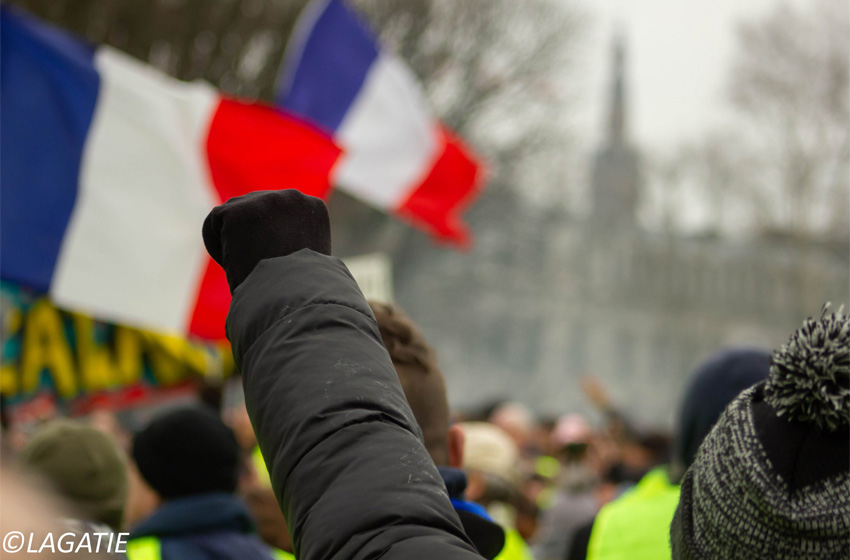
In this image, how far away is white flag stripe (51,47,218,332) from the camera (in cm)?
492

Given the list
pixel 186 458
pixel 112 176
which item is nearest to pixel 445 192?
pixel 112 176

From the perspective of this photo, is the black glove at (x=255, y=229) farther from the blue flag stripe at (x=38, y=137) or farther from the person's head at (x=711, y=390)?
the blue flag stripe at (x=38, y=137)

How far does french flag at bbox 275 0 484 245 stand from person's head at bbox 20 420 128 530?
3880mm

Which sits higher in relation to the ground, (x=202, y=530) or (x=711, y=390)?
(x=711, y=390)

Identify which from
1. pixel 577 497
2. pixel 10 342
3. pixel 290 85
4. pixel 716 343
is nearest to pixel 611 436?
pixel 577 497

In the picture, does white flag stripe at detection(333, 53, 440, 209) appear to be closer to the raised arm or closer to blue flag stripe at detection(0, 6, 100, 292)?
blue flag stripe at detection(0, 6, 100, 292)

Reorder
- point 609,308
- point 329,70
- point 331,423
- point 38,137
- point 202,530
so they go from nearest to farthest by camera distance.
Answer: point 331,423 < point 202,530 < point 38,137 < point 329,70 < point 609,308

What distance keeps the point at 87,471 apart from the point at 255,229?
156cm

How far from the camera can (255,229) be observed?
1.24 metres

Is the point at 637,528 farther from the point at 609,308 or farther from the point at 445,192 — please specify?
the point at 609,308

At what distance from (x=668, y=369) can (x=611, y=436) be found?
40330 millimetres

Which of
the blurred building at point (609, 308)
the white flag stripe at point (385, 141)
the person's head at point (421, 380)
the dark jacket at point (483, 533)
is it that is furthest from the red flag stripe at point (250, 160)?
the blurred building at point (609, 308)

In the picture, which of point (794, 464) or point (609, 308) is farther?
point (609, 308)

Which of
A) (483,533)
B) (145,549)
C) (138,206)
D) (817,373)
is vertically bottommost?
(138,206)
